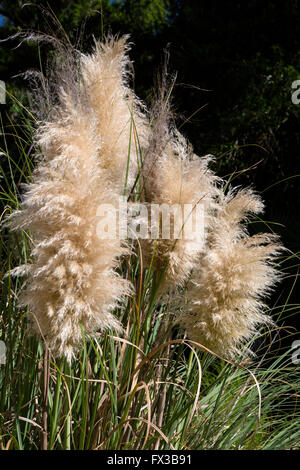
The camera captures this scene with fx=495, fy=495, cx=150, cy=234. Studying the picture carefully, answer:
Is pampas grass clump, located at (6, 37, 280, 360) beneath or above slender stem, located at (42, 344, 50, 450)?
above

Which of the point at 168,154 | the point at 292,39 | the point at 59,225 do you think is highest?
the point at 292,39

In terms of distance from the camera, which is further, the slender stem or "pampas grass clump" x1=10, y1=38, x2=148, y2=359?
the slender stem

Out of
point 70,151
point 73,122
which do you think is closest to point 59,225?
point 70,151

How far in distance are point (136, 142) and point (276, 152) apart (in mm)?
4626

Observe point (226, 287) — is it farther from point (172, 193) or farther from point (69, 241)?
point (69, 241)
